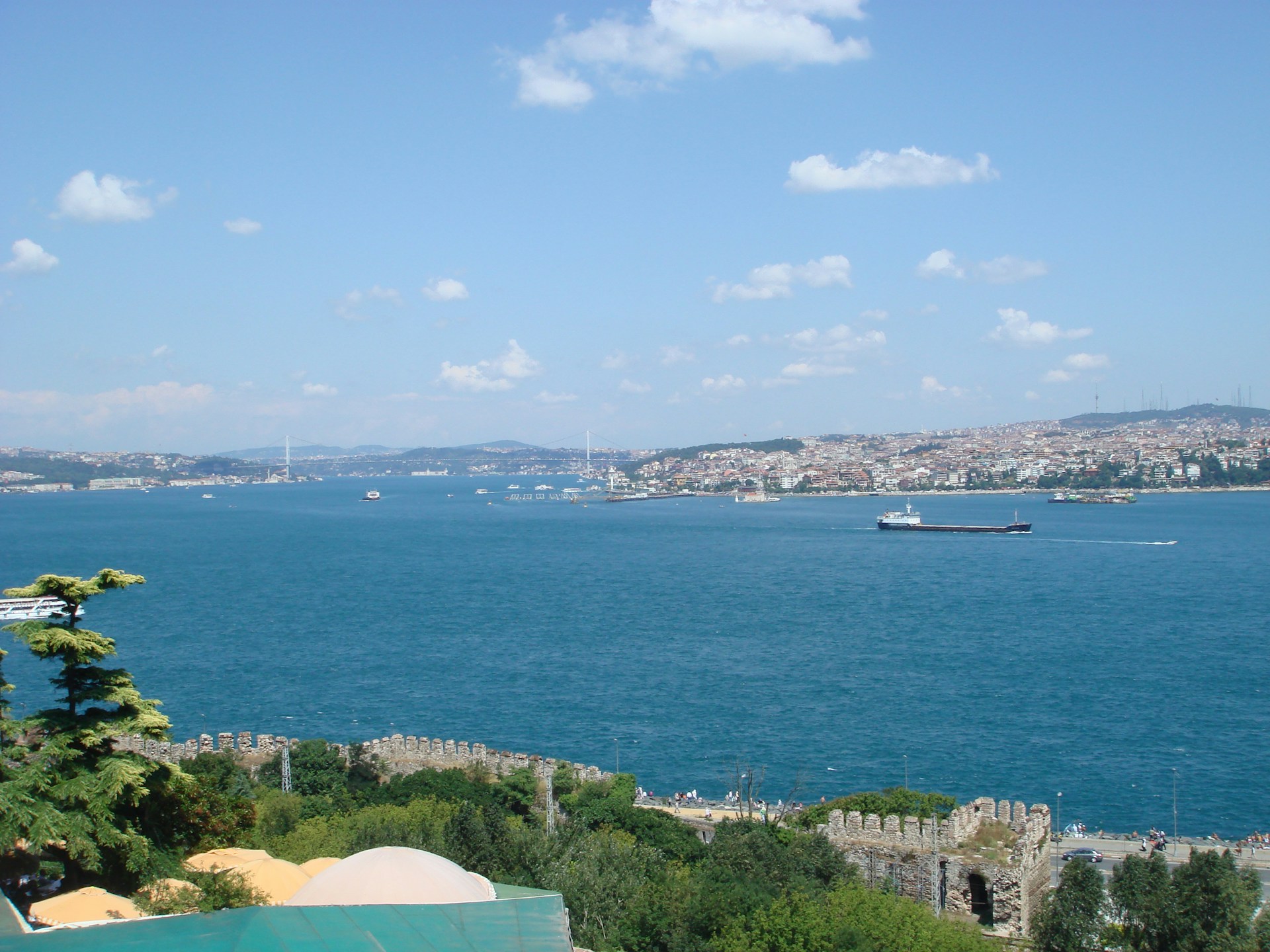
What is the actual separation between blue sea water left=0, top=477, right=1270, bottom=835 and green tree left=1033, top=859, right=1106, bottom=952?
27.0ft

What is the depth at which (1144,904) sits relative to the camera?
12.1 meters

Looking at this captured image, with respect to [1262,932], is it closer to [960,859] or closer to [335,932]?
[960,859]

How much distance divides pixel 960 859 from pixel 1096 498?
122m

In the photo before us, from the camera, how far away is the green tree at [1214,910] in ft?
37.5

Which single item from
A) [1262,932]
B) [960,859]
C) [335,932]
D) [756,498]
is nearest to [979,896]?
[960,859]

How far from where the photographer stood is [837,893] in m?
12.4

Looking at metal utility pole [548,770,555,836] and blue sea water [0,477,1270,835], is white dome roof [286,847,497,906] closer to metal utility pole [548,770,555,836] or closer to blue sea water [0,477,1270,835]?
metal utility pole [548,770,555,836]

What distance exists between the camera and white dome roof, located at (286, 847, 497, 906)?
9430 millimetres

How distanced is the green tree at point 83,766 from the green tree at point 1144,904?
1080 cm

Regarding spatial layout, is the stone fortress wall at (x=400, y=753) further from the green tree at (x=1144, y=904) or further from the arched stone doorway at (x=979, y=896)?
the green tree at (x=1144, y=904)

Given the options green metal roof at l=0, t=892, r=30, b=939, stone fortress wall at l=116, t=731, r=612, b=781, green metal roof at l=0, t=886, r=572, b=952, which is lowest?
stone fortress wall at l=116, t=731, r=612, b=781

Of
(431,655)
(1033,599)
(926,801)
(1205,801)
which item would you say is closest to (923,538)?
(1033,599)

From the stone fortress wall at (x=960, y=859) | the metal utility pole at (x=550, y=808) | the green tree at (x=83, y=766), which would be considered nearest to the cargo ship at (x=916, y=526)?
the stone fortress wall at (x=960, y=859)

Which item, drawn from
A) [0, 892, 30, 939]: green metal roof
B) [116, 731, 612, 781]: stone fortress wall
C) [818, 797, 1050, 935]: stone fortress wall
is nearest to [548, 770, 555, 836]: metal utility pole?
[116, 731, 612, 781]: stone fortress wall
